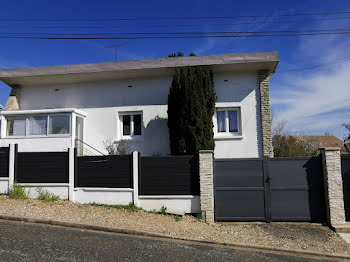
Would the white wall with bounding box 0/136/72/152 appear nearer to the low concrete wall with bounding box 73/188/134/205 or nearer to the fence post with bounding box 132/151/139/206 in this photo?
the low concrete wall with bounding box 73/188/134/205

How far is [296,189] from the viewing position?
8188 millimetres

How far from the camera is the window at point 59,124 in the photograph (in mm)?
12130

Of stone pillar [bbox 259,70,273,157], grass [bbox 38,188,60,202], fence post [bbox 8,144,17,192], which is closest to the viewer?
grass [bbox 38,188,60,202]

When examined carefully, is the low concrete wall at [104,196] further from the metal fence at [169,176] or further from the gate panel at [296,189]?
the gate panel at [296,189]

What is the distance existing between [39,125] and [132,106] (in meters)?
4.20

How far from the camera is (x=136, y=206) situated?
8.45 metres

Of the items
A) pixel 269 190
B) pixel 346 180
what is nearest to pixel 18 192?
pixel 269 190

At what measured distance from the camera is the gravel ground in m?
6.54

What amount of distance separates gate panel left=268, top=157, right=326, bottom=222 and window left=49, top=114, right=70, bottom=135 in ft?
28.1

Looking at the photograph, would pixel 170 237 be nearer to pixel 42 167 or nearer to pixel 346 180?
pixel 42 167

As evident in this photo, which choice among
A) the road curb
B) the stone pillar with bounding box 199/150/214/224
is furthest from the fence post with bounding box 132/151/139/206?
the stone pillar with bounding box 199/150/214/224

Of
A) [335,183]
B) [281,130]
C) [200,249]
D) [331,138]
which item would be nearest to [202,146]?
[335,183]

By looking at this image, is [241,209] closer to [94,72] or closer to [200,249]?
[200,249]

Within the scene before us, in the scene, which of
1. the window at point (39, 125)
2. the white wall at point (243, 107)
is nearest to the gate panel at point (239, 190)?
the white wall at point (243, 107)
